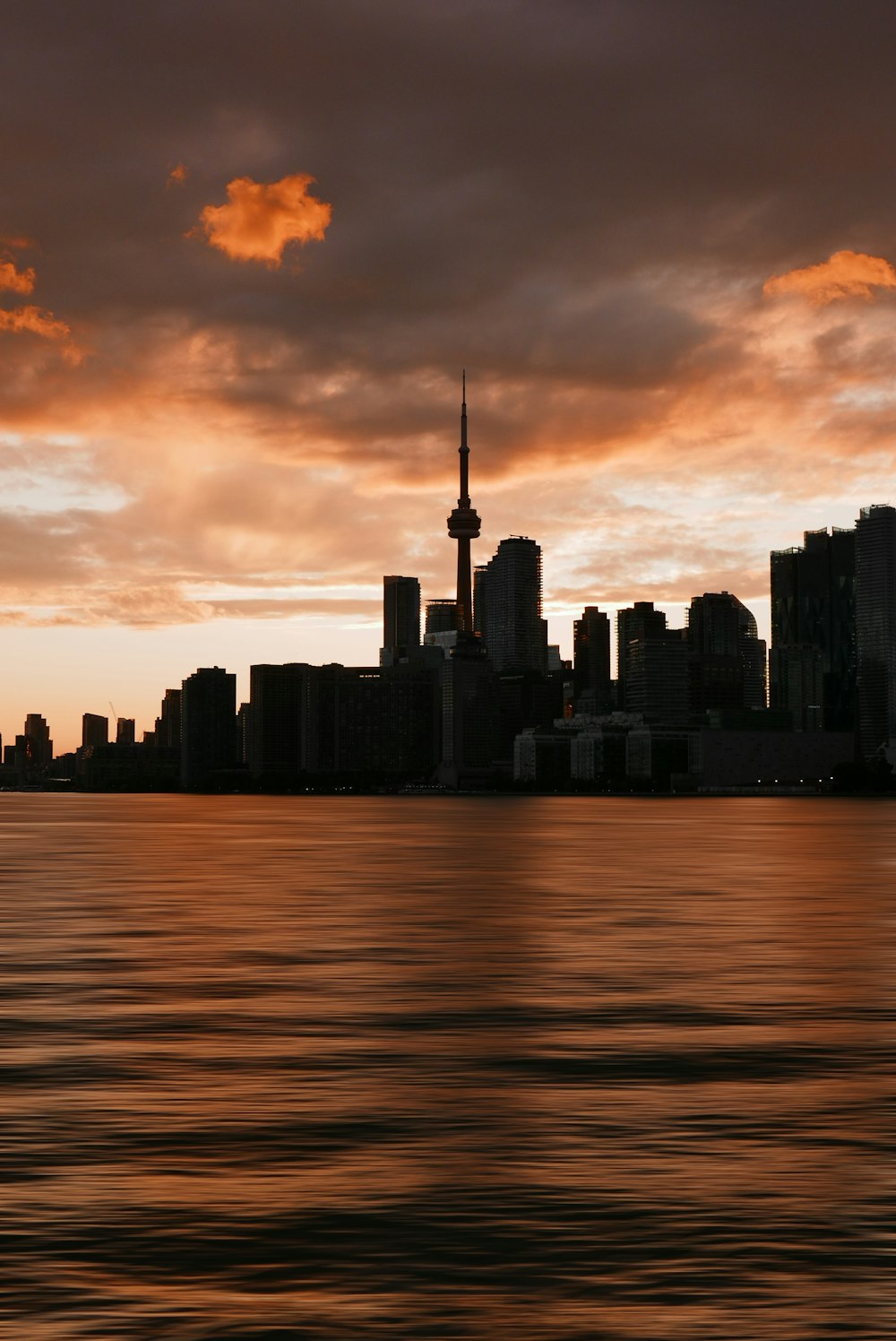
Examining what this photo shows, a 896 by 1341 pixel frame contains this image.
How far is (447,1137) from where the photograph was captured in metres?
27.2

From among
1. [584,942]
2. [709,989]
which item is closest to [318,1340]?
[709,989]

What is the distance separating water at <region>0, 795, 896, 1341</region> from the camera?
18297 mm

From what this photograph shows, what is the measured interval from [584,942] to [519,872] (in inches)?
2304

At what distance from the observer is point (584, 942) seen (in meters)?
64.7

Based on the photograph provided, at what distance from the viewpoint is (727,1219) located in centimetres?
2170

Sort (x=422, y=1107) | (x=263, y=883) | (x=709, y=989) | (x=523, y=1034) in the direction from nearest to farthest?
1. (x=422, y=1107)
2. (x=523, y=1034)
3. (x=709, y=989)
4. (x=263, y=883)

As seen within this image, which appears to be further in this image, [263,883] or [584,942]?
[263,883]

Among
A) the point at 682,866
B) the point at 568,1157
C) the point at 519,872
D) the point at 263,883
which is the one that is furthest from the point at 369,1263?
the point at 682,866

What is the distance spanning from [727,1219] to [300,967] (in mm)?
34179

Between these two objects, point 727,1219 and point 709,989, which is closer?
point 727,1219

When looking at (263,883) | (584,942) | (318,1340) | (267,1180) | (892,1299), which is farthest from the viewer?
(263,883)

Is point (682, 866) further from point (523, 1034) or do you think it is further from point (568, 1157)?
point (568, 1157)

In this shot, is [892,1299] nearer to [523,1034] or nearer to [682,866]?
[523,1034]

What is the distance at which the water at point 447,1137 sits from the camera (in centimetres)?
1830
